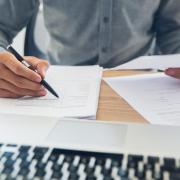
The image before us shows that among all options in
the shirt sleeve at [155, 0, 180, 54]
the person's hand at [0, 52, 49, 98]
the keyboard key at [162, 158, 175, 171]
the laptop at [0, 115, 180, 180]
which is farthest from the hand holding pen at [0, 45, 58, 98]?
the shirt sleeve at [155, 0, 180, 54]

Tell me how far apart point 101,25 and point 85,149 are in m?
0.70

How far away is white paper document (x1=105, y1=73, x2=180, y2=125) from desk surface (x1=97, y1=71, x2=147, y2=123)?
1cm

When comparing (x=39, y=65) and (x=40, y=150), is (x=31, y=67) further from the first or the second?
(x=40, y=150)

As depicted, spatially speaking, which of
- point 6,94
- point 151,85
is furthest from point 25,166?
point 151,85

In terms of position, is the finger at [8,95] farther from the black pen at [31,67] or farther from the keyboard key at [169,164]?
the keyboard key at [169,164]

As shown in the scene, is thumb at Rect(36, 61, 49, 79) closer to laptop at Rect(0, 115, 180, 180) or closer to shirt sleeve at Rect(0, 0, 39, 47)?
laptop at Rect(0, 115, 180, 180)

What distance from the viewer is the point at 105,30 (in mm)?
1152

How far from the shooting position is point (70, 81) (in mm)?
827

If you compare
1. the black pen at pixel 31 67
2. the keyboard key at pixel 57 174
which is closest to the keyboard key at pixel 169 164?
the keyboard key at pixel 57 174

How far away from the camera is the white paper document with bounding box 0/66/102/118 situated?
0.67 meters

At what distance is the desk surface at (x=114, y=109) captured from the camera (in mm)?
662

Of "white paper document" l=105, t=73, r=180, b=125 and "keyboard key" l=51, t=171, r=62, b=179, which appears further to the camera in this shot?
"white paper document" l=105, t=73, r=180, b=125

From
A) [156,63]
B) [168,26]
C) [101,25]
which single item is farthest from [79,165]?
[168,26]

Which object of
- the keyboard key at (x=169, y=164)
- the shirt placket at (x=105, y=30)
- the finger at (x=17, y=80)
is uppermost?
the shirt placket at (x=105, y=30)
